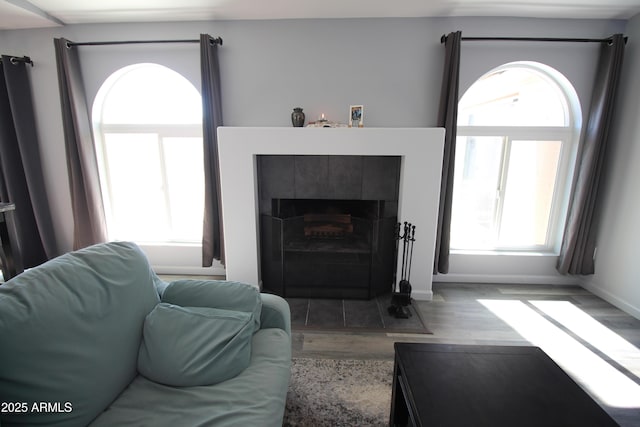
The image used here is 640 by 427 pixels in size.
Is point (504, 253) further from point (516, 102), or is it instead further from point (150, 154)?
point (150, 154)

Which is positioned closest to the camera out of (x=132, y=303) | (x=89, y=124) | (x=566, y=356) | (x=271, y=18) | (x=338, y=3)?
(x=132, y=303)

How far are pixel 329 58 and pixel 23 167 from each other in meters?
3.26

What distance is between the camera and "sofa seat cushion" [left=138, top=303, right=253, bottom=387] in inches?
40.4

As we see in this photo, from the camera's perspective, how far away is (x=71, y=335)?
2.85 feet

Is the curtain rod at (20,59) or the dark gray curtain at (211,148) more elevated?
the curtain rod at (20,59)

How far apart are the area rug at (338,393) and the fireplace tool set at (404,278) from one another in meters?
0.59

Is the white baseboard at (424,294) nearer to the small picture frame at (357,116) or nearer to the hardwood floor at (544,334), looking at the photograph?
the hardwood floor at (544,334)

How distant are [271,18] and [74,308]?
2619mm

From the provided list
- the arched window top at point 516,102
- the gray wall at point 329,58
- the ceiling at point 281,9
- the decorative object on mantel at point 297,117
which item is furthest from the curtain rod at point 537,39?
the decorative object on mantel at point 297,117

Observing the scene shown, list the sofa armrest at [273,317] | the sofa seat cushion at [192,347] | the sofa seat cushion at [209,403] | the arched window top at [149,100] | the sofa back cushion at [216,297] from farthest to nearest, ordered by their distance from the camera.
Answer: the arched window top at [149,100] < the sofa armrest at [273,317] < the sofa back cushion at [216,297] < the sofa seat cushion at [192,347] < the sofa seat cushion at [209,403]

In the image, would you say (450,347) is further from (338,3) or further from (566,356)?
(338,3)

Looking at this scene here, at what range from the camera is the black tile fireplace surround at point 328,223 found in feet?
8.18

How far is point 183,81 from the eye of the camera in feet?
9.04

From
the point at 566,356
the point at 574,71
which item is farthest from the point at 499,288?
the point at 574,71
